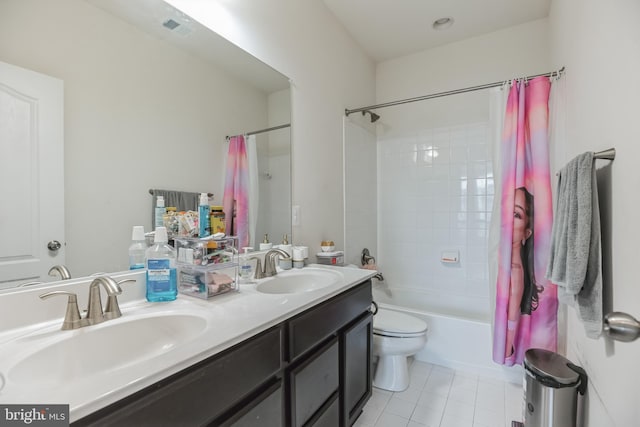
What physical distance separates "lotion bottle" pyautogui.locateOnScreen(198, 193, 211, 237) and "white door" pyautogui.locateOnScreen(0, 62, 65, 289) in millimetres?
440

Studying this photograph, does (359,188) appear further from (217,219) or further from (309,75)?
(217,219)

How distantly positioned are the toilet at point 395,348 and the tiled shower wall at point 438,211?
899mm

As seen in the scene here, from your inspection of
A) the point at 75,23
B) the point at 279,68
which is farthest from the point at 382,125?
the point at 75,23

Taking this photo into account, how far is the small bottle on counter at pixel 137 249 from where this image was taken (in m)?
1.10

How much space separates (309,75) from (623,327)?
1953 millimetres

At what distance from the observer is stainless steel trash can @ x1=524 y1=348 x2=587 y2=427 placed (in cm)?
127

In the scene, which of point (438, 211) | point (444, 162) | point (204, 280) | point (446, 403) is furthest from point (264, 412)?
point (444, 162)

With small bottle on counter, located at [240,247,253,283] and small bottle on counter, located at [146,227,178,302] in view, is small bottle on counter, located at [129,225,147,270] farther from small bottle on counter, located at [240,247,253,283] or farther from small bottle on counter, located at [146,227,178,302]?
small bottle on counter, located at [240,247,253,283]

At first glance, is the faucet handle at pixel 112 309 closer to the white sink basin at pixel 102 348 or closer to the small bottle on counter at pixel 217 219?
the white sink basin at pixel 102 348

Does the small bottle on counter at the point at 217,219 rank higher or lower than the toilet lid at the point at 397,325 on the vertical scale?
higher

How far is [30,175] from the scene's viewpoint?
874 mm

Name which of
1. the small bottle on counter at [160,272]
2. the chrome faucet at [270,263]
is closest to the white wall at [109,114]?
the small bottle on counter at [160,272]

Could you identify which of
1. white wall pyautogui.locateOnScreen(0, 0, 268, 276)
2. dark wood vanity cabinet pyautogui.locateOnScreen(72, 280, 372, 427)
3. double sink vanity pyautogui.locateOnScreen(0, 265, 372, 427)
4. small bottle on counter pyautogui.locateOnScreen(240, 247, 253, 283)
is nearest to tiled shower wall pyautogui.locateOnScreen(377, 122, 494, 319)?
dark wood vanity cabinet pyautogui.locateOnScreen(72, 280, 372, 427)

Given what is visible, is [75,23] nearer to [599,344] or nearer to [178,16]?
[178,16]
